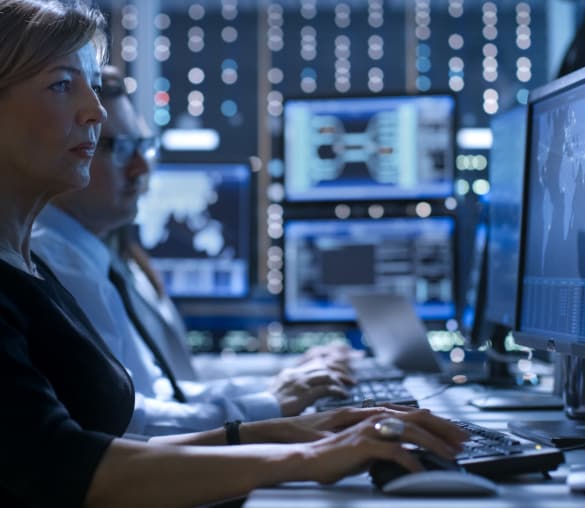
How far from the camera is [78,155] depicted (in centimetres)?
123

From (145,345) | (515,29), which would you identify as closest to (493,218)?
(145,345)

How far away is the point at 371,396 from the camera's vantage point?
1605 mm

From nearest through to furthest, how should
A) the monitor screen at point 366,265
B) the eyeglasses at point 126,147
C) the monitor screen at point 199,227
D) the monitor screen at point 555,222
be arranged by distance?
the monitor screen at point 555,222, the eyeglasses at point 126,147, the monitor screen at point 366,265, the monitor screen at point 199,227

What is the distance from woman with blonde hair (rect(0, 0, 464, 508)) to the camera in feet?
2.98

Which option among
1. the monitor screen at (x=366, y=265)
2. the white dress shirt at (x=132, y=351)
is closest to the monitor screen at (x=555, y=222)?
the white dress shirt at (x=132, y=351)

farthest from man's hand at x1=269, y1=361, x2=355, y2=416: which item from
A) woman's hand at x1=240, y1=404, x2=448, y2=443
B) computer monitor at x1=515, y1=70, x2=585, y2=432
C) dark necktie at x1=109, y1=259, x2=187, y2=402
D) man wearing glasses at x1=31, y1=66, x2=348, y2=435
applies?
woman's hand at x1=240, y1=404, x2=448, y2=443

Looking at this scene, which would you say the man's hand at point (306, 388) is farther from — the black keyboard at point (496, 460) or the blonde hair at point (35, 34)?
the blonde hair at point (35, 34)

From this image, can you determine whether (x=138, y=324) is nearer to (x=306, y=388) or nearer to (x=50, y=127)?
(x=306, y=388)

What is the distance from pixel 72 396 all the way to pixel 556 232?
2.62 ft

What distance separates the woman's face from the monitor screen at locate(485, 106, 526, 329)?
0.98 meters

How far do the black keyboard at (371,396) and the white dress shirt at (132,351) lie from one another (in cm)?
12

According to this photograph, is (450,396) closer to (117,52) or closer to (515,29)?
(117,52)

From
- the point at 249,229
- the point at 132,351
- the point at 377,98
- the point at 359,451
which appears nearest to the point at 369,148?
the point at 377,98

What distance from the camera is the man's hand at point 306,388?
1.69 meters
